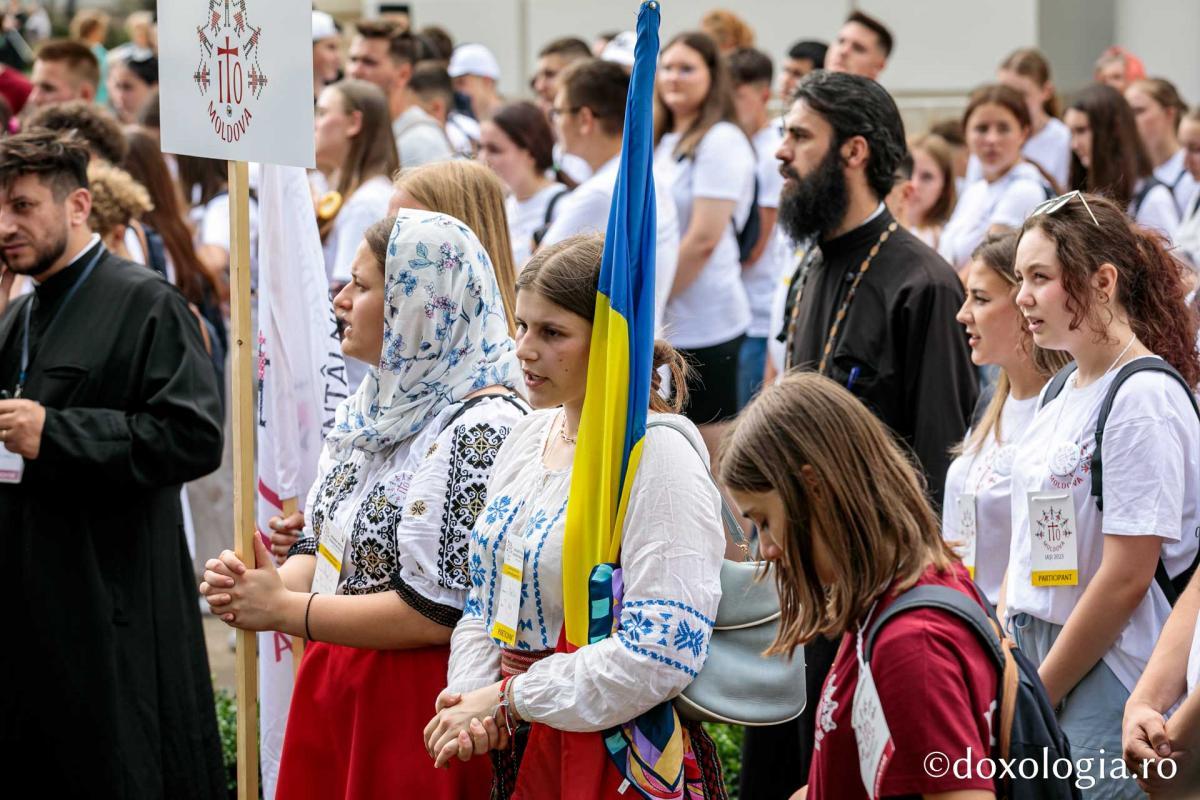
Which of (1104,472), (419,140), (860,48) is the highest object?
(860,48)

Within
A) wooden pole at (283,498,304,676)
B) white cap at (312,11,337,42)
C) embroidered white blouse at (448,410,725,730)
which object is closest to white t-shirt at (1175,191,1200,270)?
wooden pole at (283,498,304,676)

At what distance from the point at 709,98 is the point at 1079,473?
399 cm

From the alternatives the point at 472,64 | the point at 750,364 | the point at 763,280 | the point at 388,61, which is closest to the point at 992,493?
the point at 750,364

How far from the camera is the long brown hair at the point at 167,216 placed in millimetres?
6473

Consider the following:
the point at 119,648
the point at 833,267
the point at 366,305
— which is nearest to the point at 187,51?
the point at 366,305

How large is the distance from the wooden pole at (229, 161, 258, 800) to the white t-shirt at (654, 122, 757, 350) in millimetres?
3237

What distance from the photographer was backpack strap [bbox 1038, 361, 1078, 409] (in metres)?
3.56

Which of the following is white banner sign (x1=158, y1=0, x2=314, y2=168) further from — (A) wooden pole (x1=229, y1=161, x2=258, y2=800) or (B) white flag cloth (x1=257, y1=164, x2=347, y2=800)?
(B) white flag cloth (x1=257, y1=164, x2=347, y2=800)

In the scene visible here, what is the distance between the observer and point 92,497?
14.3 feet

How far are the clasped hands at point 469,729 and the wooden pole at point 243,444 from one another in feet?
2.47

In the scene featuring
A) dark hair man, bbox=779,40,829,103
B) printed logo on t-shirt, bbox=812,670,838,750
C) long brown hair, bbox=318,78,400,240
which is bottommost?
printed logo on t-shirt, bbox=812,670,838,750

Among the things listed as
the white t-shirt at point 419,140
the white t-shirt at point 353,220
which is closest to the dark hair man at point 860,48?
the white t-shirt at point 419,140

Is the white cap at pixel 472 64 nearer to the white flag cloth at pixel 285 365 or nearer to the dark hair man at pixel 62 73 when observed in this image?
the dark hair man at pixel 62 73

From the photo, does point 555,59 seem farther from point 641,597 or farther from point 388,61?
point 641,597
